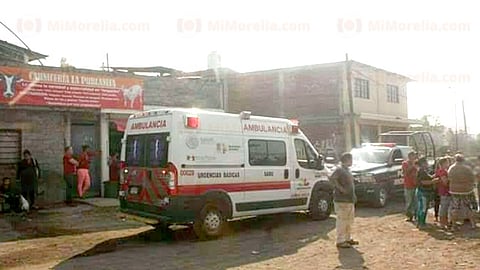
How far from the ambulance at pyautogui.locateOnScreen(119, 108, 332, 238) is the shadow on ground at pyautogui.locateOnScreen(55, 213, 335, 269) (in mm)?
463

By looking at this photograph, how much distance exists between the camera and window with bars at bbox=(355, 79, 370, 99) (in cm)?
2911

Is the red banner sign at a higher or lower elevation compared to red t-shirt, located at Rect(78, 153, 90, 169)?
higher

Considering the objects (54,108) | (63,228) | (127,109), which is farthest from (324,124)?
(63,228)

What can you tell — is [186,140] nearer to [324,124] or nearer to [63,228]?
[63,228]

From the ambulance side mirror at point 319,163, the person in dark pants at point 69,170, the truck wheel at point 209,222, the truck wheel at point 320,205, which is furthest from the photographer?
the person in dark pants at point 69,170

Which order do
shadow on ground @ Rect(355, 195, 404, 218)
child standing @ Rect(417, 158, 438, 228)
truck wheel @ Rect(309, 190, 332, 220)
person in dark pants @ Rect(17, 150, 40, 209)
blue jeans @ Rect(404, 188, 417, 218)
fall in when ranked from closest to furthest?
1. child standing @ Rect(417, 158, 438, 228)
2. blue jeans @ Rect(404, 188, 417, 218)
3. truck wheel @ Rect(309, 190, 332, 220)
4. person in dark pants @ Rect(17, 150, 40, 209)
5. shadow on ground @ Rect(355, 195, 404, 218)

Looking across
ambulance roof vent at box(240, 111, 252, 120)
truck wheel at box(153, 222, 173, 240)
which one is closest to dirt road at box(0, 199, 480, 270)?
truck wheel at box(153, 222, 173, 240)

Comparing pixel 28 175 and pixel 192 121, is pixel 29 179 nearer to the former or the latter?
pixel 28 175

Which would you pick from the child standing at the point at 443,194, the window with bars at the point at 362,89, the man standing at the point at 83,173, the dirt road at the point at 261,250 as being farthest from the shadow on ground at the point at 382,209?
the window with bars at the point at 362,89

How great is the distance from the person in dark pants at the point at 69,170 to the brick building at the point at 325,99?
605 inches

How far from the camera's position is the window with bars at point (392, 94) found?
108 ft

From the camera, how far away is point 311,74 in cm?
2897

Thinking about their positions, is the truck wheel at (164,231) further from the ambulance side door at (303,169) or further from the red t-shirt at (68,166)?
the red t-shirt at (68,166)

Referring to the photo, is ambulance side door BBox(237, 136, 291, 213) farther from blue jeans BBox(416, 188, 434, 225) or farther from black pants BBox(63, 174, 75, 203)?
black pants BBox(63, 174, 75, 203)
